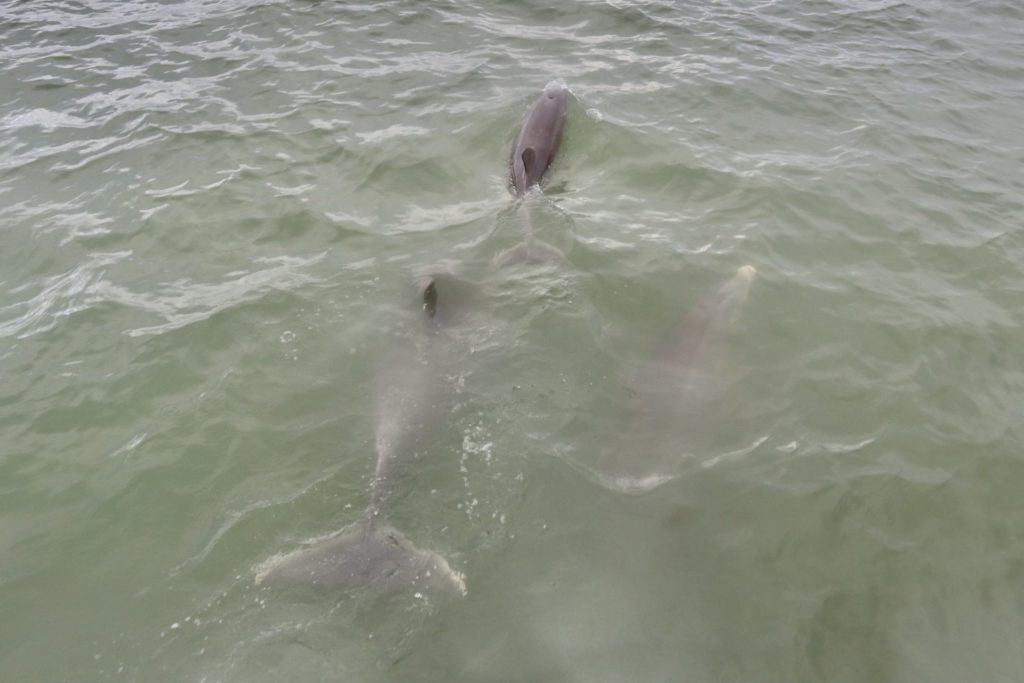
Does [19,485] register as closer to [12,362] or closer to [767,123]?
[12,362]

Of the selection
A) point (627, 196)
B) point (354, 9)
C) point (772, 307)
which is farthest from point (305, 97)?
point (772, 307)

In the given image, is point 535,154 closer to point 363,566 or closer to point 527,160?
point 527,160

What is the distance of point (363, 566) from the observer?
14.9ft

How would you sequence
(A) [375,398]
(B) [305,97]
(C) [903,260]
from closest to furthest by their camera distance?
(A) [375,398]
(C) [903,260]
(B) [305,97]

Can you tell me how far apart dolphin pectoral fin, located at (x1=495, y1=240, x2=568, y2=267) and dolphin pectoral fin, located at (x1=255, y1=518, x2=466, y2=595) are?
3.62 m

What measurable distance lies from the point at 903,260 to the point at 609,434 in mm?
4529

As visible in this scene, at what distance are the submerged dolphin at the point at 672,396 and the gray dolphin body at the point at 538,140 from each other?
307 cm

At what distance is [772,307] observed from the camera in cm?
695

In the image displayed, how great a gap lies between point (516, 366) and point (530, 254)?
1821mm

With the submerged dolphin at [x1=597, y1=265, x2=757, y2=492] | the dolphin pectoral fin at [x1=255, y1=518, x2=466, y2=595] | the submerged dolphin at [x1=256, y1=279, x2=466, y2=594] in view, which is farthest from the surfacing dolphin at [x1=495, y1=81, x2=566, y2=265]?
the dolphin pectoral fin at [x1=255, y1=518, x2=466, y2=595]

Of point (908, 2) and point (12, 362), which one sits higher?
point (908, 2)

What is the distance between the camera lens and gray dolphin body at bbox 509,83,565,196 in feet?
28.8

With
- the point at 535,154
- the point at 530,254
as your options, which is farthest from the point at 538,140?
the point at 530,254

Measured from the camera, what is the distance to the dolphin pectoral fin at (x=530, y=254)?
7.45 meters
